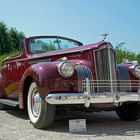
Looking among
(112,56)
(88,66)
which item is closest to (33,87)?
(88,66)

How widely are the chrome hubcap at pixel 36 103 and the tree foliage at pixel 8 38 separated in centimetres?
3534

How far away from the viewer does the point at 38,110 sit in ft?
22.6

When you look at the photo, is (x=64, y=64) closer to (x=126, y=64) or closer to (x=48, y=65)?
(x=48, y=65)

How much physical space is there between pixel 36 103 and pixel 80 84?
0.92 metres

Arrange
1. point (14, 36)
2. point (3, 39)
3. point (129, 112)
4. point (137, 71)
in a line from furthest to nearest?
1. point (14, 36)
2. point (3, 39)
3. point (129, 112)
4. point (137, 71)

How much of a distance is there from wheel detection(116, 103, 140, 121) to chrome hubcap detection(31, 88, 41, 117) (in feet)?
5.85

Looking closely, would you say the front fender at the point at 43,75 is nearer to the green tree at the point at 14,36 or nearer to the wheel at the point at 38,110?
the wheel at the point at 38,110

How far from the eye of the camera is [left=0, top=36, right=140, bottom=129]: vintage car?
21.1ft

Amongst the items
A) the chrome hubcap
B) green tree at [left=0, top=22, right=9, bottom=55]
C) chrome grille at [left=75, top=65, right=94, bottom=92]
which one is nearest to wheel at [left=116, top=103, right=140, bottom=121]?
chrome grille at [left=75, top=65, right=94, bottom=92]

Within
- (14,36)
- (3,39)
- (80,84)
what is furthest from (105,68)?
(14,36)

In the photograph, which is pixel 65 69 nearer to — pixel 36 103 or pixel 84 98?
pixel 84 98

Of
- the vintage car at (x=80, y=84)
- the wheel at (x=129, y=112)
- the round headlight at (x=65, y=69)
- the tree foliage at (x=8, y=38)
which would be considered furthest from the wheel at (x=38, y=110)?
the tree foliage at (x=8, y=38)

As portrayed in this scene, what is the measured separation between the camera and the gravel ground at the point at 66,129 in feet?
19.6

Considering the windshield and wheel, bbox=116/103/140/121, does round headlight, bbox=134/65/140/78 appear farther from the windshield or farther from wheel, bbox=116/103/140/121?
the windshield
